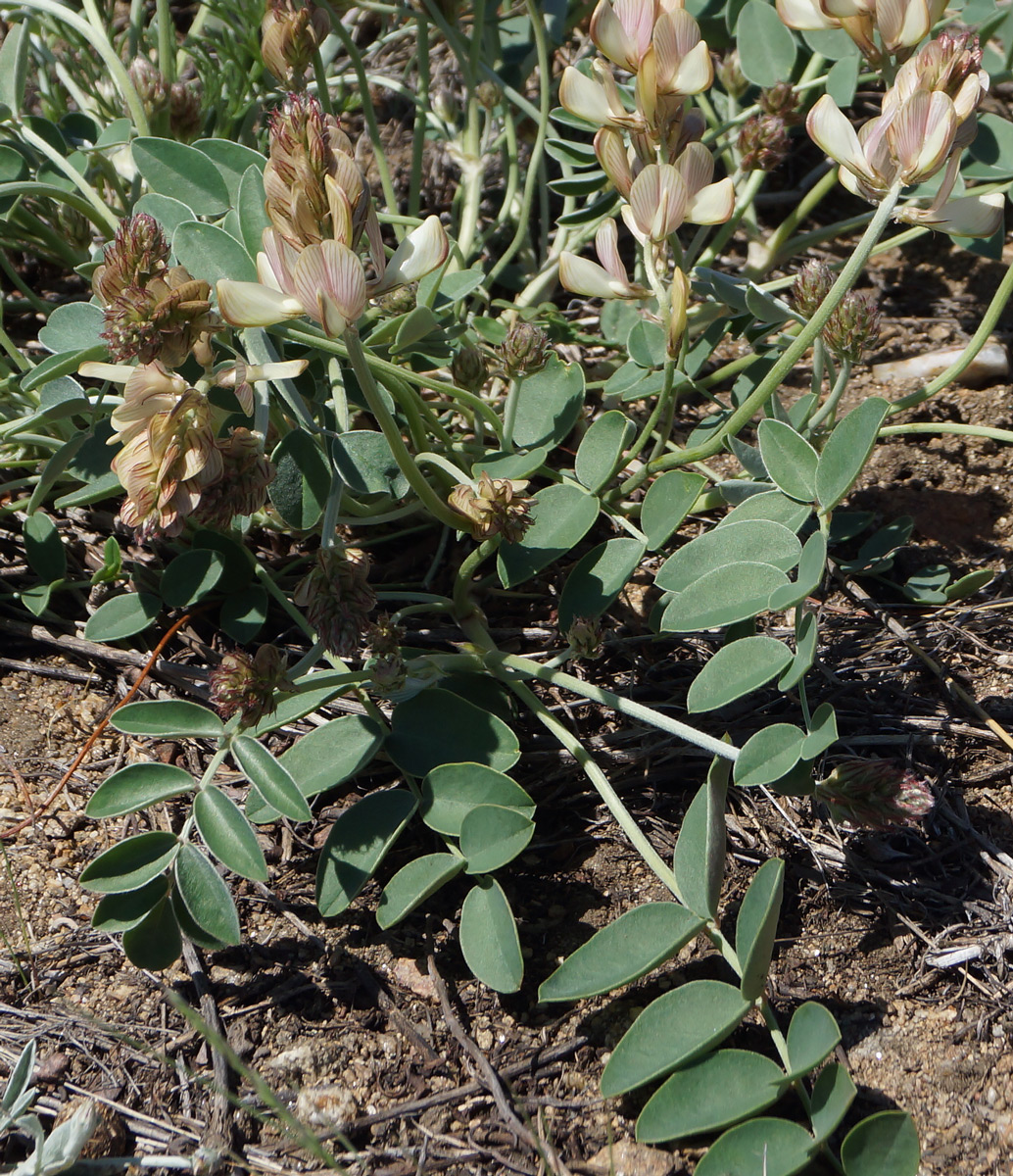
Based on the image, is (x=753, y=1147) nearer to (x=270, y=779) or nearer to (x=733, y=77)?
(x=270, y=779)

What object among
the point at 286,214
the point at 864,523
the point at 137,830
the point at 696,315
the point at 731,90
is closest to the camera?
the point at 286,214

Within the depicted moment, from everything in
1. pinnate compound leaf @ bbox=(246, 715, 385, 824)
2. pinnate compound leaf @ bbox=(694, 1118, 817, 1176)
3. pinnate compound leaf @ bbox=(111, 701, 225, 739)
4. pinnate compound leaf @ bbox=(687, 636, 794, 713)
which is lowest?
pinnate compound leaf @ bbox=(694, 1118, 817, 1176)

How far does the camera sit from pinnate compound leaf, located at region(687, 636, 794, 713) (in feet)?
4.09

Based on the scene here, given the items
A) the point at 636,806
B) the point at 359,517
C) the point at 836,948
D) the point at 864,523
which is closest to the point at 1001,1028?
the point at 836,948

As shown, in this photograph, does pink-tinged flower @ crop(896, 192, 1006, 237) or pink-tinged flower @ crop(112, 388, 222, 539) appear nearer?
pink-tinged flower @ crop(112, 388, 222, 539)

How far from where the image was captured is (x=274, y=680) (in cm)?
126

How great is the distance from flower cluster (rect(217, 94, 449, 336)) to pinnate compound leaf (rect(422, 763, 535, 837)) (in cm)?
58

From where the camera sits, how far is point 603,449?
1503mm

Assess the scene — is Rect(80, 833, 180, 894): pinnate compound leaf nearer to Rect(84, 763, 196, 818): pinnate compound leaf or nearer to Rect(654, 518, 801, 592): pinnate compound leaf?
Rect(84, 763, 196, 818): pinnate compound leaf

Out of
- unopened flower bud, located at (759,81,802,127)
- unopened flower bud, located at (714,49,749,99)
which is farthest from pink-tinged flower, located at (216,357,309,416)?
unopened flower bud, located at (714,49,749,99)

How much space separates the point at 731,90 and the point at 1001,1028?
5.78ft

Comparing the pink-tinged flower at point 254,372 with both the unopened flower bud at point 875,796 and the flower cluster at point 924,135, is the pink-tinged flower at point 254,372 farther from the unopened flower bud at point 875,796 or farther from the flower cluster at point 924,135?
the unopened flower bud at point 875,796

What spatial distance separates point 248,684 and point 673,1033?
0.63 m

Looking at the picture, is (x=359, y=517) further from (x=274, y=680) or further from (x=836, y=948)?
(x=836, y=948)
